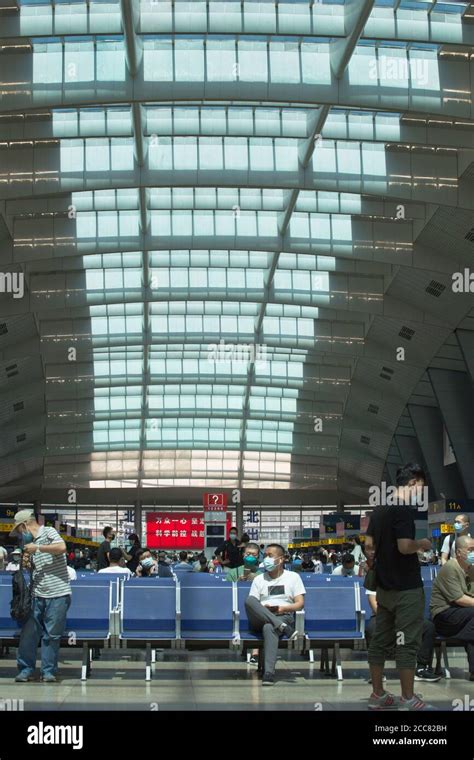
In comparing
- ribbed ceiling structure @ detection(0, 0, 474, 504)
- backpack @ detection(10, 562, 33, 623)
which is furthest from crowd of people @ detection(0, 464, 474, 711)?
ribbed ceiling structure @ detection(0, 0, 474, 504)

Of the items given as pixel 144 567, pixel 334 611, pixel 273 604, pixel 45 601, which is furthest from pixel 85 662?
pixel 144 567

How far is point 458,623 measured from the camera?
33.5ft

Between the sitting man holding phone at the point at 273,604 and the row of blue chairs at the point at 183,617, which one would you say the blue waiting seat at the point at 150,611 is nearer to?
the row of blue chairs at the point at 183,617

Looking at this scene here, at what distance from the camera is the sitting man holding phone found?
34.4 ft

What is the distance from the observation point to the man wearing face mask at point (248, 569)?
618 inches

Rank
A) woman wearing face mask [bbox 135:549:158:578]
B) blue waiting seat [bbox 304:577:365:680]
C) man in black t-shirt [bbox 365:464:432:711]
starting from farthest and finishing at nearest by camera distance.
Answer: woman wearing face mask [bbox 135:549:158:578]
blue waiting seat [bbox 304:577:365:680]
man in black t-shirt [bbox 365:464:432:711]

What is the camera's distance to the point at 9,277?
36781 millimetres

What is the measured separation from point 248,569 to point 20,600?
6258 millimetres

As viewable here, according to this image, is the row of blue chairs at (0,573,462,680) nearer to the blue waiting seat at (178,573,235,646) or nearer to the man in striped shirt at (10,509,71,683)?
the blue waiting seat at (178,573,235,646)

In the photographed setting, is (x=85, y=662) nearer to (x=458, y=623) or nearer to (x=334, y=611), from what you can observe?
(x=334, y=611)

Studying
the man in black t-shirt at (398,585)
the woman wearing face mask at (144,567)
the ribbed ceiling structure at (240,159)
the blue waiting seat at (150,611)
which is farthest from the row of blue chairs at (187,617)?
the ribbed ceiling structure at (240,159)
